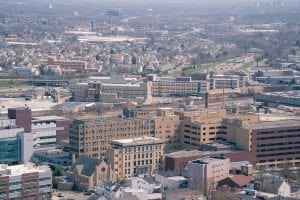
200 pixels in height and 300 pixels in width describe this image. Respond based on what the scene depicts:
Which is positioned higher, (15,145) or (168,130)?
(168,130)

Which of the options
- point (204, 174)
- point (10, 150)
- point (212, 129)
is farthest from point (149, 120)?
point (204, 174)

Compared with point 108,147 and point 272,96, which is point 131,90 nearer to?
point 272,96

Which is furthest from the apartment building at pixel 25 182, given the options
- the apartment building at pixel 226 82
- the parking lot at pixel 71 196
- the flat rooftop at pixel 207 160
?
the apartment building at pixel 226 82

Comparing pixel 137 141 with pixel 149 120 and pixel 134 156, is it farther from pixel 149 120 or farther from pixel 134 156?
pixel 149 120

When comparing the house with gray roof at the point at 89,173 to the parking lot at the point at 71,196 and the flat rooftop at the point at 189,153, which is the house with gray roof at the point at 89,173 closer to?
the parking lot at the point at 71,196

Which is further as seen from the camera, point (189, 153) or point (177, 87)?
point (177, 87)
